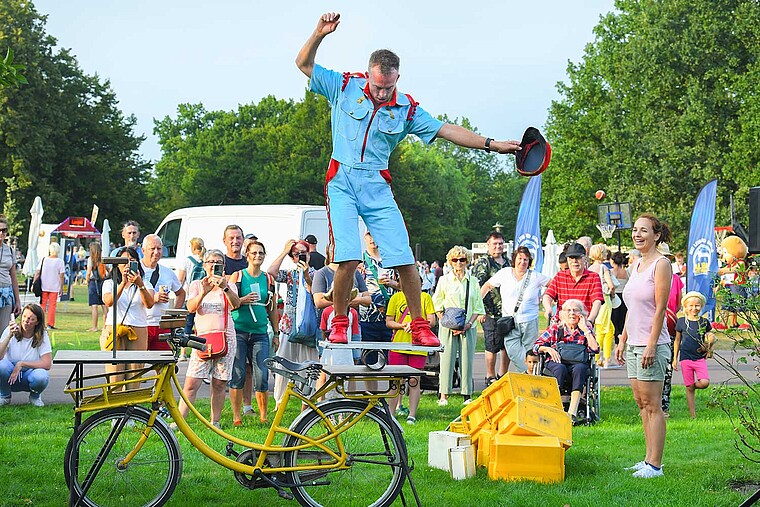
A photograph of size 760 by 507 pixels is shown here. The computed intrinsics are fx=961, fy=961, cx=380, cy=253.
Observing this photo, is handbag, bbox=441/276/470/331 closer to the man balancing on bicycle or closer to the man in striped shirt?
the man in striped shirt

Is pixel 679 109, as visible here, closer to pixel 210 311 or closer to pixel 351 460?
pixel 210 311

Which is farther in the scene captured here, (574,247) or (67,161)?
(67,161)

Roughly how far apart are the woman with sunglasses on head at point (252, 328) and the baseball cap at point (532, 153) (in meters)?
4.47

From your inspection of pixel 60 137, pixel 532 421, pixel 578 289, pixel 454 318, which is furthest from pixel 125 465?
pixel 60 137

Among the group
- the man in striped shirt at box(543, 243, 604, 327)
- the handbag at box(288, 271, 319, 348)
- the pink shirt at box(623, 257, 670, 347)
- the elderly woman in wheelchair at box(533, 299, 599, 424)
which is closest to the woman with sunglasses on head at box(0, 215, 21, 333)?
the handbag at box(288, 271, 319, 348)

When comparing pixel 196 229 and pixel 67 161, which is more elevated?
pixel 67 161

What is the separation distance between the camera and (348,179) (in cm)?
619

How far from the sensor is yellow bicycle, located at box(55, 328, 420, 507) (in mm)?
6336

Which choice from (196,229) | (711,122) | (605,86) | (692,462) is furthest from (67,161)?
(692,462)

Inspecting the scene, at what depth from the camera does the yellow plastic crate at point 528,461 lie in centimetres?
757

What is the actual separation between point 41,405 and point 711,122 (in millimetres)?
36064

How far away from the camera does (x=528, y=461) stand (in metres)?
7.59

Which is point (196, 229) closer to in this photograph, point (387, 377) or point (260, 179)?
point (387, 377)

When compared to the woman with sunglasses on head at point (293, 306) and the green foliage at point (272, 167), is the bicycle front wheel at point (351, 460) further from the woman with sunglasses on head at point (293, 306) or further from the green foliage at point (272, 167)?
the green foliage at point (272, 167)
